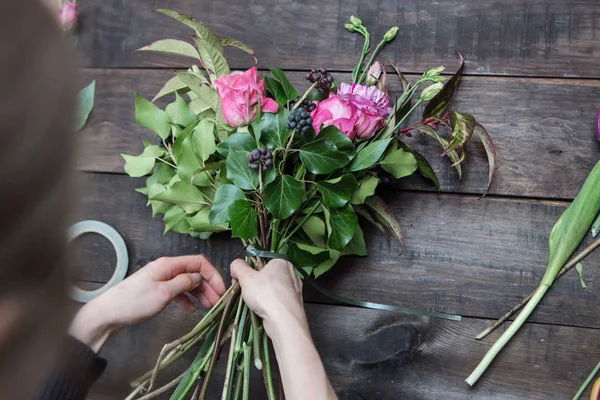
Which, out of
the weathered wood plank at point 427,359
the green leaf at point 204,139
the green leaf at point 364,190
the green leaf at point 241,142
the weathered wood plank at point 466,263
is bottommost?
the weathered wood plank at point 427,359

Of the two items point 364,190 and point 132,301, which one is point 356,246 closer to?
point 364,190

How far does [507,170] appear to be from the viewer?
777 mm

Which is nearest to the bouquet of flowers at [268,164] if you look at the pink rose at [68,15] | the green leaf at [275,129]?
the green leaf at [275,129]

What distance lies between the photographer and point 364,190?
0.70m

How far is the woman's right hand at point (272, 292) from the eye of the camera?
60 cm

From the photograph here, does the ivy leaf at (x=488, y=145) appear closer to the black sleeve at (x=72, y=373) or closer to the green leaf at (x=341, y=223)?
the green leaf at (x=341, y=223)

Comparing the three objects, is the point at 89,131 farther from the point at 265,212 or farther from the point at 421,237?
the point at 421,237

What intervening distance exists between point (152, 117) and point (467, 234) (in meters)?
0.46

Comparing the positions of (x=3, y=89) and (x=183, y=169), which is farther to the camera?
(x=183, y=169)

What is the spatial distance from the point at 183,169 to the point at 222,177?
0.06 m

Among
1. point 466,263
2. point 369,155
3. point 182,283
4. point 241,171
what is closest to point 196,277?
point 182,283

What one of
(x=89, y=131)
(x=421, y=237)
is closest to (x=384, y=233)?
(x=421, y=237)

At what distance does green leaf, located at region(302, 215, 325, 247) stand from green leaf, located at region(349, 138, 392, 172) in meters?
0.08

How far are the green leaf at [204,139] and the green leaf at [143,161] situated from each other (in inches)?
4.0
